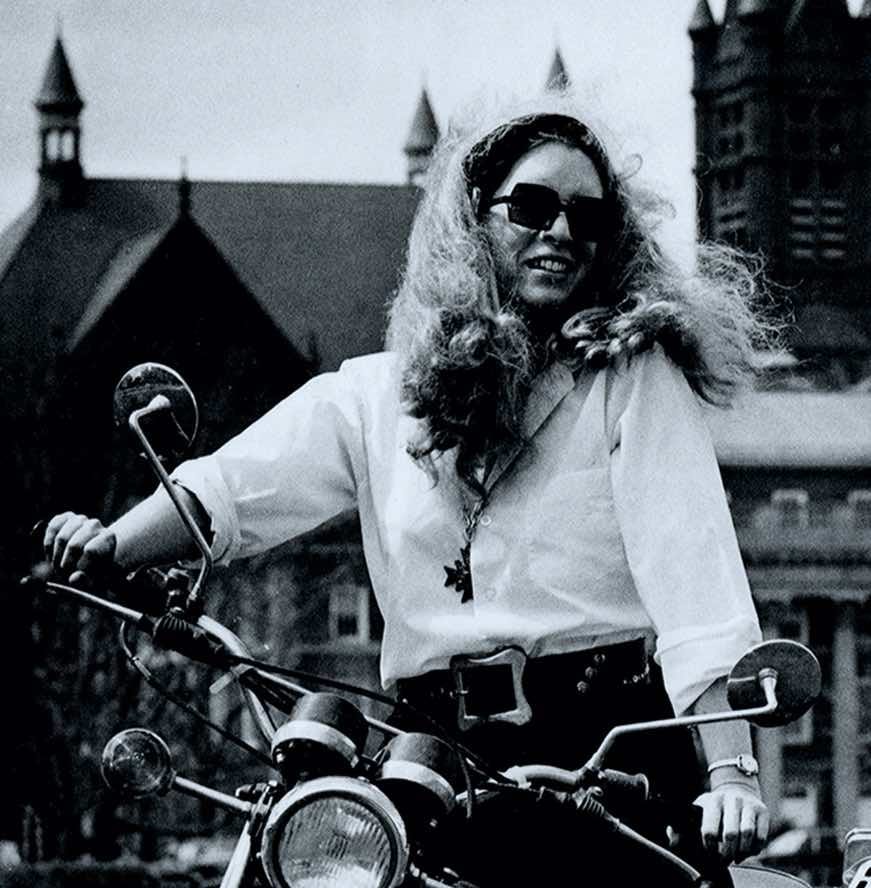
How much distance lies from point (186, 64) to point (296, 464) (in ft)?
105

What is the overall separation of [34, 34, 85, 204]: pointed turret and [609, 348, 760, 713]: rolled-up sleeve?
32.2m

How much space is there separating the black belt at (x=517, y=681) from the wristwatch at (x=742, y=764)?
0.83ft

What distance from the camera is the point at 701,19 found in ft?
136

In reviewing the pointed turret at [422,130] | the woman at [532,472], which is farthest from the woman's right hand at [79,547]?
the pointed turret at [422,130]

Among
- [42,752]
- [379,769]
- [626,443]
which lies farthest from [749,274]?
[42,752]

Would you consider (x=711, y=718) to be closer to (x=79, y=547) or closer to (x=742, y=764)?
(x=742, y=764)

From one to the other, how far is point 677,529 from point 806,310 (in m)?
45.1

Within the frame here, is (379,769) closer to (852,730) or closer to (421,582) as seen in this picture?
(421,582)

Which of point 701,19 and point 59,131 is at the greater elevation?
point 701,19

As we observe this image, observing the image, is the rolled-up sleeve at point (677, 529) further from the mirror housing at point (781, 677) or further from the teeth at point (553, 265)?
the mirror housing at point (781, 677)

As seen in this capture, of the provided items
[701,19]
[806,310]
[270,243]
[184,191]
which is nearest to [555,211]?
[184,191]

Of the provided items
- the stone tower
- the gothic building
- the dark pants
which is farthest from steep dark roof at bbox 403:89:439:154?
the dark pants

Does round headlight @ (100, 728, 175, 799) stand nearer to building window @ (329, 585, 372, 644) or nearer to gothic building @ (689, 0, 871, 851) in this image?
building window @ (329, 585, 372, 644)

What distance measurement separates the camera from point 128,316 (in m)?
41.8
